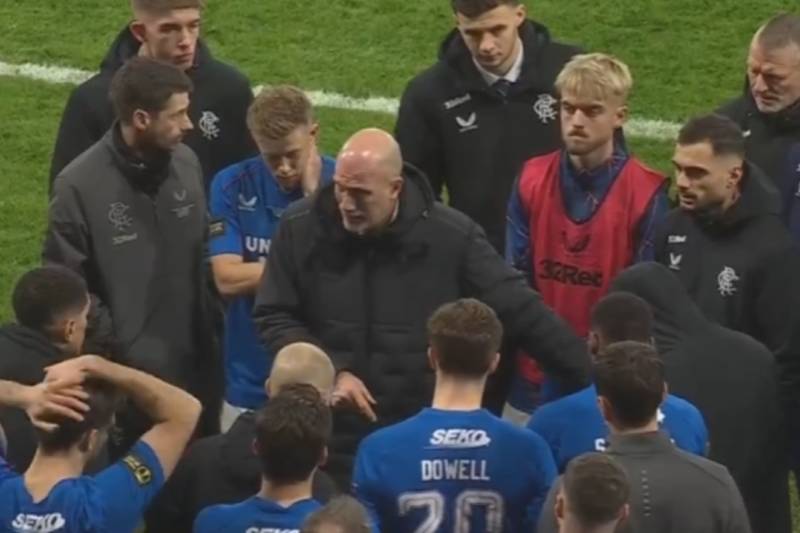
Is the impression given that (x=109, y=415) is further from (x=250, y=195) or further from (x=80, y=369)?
(x=250, y=195)

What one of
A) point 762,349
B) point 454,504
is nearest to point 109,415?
point 454,504

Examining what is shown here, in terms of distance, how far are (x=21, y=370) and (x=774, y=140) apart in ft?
10.1

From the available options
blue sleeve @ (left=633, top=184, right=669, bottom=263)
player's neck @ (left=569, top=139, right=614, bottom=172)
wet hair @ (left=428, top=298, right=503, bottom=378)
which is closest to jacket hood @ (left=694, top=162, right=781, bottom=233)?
blue sleeve @ (left=633, top=184, right=669, bottom=263)

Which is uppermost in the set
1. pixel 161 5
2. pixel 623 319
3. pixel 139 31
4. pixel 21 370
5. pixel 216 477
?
pixel 161 5

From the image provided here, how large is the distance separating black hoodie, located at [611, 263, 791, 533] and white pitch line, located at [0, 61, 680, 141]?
206 inches

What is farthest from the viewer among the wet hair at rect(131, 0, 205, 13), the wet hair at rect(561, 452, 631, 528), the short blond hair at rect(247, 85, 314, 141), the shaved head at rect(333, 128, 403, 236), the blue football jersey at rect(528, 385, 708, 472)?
the wet hair at rect(131, 0, 205, 13)

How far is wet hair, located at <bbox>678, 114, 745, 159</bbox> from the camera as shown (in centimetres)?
645

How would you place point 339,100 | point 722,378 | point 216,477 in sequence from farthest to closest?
point 339,100, point 722,378, point 216,477

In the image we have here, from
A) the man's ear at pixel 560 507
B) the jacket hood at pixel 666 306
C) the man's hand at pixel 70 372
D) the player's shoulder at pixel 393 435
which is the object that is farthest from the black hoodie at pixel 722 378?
the man's hand at pixel 70 372

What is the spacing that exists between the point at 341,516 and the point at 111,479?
81 cm

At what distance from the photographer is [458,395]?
5109mm

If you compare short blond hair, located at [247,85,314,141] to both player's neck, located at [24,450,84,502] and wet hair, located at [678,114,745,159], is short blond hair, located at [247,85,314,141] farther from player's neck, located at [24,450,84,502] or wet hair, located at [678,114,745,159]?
player's neck, located at [24,450,84,502]

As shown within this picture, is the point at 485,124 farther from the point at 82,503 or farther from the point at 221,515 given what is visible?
the point at 82,503

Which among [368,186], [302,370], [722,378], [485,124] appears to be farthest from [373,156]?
[485,124]
